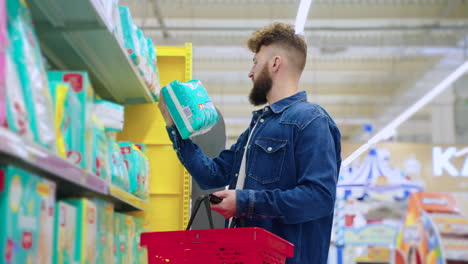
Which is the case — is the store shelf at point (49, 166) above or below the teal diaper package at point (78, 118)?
below

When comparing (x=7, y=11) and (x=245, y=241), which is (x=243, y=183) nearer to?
(x=245, y=241)

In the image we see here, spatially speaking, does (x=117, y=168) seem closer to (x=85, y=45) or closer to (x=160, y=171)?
(x=85, y=45)

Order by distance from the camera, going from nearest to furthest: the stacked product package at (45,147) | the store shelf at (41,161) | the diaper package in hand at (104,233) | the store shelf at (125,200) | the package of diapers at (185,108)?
the store shelf at (41,161) < the stacked product package at (45,147) < the diaper package in hand at (104,233) < the store shelf at (125,200) < the package of diapers at (185,108)

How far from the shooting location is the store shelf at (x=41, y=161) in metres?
1.20

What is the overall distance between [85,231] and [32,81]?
59cm

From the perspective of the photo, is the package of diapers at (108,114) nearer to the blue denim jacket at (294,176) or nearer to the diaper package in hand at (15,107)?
the blue denim jacket at (294,176)

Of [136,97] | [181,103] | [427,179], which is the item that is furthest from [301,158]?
[427,179]

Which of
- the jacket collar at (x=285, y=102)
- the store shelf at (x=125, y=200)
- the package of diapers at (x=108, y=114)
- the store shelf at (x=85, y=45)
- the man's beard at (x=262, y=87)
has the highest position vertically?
the store shelf at (x=85, y=45)

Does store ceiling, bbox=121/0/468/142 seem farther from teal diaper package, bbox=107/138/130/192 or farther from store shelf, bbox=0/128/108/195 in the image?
store shelf, bbox=0/128/108/195

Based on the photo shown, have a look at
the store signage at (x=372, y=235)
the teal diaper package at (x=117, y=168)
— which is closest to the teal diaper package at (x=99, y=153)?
the teal diaper package at (x=117, y=168)

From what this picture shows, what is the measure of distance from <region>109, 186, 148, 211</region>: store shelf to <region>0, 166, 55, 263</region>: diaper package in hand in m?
0.61

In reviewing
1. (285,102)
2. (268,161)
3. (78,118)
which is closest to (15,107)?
(78,118)

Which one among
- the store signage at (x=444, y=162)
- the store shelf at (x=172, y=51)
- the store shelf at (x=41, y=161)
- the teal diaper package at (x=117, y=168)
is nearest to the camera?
the store shelf at (x=41, y=161)

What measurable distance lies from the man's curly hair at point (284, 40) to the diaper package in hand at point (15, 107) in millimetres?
1548
